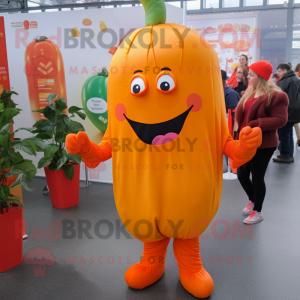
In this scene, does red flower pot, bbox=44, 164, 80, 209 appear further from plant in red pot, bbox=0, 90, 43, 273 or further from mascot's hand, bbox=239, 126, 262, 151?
mascot's hand, bbox=239, 126, 262, 151

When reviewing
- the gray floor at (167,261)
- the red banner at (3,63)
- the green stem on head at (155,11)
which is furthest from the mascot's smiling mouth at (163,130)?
the red banner at (3,63)

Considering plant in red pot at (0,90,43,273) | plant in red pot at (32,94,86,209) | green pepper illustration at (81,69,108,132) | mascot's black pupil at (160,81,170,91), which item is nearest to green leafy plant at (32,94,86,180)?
plant in red pot at (32,94,86,209)

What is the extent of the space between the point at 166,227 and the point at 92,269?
82 cm

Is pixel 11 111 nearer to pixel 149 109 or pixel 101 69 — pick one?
pixel 149 109

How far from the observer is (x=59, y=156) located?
3297 mm

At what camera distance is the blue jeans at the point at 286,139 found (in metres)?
4.96

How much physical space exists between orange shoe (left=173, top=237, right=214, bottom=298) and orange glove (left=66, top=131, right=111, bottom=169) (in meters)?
0.66

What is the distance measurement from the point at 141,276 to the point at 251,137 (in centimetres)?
104

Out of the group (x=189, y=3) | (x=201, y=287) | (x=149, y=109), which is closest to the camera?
(x=149, y=109)

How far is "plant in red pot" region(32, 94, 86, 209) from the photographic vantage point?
312cm

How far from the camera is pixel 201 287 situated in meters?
1.84

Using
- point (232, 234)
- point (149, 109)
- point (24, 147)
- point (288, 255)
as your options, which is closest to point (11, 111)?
point (24, 147)

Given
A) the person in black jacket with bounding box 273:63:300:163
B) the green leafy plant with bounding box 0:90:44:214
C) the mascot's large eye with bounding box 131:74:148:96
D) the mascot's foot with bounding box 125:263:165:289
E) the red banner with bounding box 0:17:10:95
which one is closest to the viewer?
the mascot's large eye with bounding box 131:74:148:96

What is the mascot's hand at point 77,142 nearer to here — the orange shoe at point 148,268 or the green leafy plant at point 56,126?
the orange shoe at point 148,268
